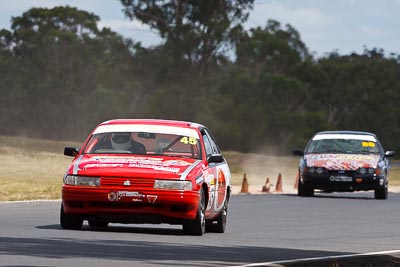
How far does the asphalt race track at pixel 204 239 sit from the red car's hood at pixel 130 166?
2.41 ft

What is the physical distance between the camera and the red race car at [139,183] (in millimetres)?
15984

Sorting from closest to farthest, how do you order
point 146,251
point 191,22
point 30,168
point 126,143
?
point 146,251 → point 126,143 → point 30,168 → point 191,22

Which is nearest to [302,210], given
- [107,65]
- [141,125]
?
[141,125]

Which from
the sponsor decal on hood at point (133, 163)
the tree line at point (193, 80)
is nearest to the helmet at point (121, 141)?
the sponsor decal on hood at point (133, 163)

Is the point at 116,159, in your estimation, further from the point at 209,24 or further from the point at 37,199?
the point at 209,24

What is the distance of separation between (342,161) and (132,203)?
54.2 ft

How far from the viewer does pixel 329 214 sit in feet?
80.3

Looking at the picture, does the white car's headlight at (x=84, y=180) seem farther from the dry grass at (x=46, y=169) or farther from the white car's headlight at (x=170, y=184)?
the dry grass at (x=46, y=169)

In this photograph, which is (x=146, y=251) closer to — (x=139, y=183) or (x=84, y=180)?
(x=139, y=183)

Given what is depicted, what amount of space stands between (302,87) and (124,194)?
71.0 metres

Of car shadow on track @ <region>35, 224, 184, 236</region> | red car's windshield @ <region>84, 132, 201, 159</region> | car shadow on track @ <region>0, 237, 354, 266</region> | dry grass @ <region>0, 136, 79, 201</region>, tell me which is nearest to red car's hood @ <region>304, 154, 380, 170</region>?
dry grass @ <region>0, 136, 79, 201</region>

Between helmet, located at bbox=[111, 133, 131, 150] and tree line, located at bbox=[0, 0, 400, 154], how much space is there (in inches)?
2432

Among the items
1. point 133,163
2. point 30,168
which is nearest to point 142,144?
point 133,163

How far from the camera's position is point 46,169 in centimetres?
4975
